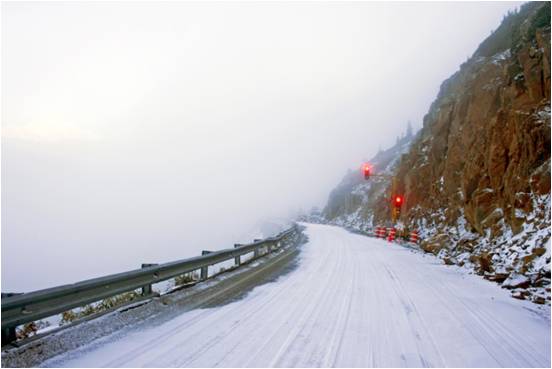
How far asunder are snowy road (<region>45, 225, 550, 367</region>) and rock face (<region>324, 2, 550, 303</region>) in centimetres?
262

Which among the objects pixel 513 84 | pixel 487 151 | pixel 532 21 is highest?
pixel 532 21

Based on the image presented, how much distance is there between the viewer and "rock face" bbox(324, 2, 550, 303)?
37.3 feet

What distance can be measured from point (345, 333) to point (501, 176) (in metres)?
15.4

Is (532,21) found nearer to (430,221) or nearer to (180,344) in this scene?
(430,221)

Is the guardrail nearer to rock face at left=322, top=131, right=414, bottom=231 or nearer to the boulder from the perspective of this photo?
the boulder

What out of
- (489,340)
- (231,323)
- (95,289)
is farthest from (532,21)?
(95,289)

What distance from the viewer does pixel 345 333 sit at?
5.02 meters

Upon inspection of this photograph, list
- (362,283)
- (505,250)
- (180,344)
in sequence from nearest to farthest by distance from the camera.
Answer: (180,344) → (362,283) → (505,250)

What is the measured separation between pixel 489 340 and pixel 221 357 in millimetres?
3822

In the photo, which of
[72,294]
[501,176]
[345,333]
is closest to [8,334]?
[72,294]

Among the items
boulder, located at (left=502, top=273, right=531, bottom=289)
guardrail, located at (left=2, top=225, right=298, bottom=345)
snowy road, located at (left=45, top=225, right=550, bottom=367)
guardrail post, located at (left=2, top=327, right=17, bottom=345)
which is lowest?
boulder, located at (left=502, top=273, right=531, bottom=289)

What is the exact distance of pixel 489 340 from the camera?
5.00 m

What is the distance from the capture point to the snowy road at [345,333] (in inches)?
165

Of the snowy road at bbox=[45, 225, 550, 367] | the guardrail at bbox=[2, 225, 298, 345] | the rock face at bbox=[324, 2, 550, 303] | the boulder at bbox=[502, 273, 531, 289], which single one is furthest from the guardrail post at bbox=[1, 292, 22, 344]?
the boulder at bbox=[502, 273, 531, 289]
